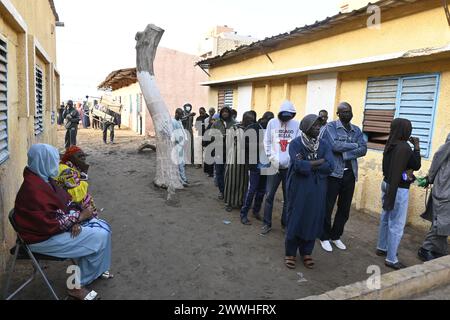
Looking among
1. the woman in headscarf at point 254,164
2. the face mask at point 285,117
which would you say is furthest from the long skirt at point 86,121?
the face mask at point 285,117

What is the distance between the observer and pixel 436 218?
12.8 feet

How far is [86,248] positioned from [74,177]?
0.74 meters

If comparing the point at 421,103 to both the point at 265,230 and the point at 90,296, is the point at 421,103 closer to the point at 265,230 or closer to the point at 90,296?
the point at 265,230

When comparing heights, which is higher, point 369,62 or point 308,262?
point 369,62

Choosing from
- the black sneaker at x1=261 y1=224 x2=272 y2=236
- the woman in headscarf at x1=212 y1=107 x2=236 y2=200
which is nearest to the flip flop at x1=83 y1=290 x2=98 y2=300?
the black sneaker at x1=261 y1=224 x2=272 y2=236

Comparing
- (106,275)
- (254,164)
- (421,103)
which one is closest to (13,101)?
(106,275)

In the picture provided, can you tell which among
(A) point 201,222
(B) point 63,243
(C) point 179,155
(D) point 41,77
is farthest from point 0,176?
(D) point 41,77

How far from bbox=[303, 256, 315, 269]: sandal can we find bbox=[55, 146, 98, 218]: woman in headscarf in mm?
2328

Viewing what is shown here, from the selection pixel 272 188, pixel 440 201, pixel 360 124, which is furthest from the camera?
pixel 360 124

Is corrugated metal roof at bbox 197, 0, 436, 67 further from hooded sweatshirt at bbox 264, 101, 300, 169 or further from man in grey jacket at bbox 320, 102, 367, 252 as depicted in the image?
hooded sweatshirt at bbox 264, 101, 300, 169

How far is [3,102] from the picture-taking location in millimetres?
3551

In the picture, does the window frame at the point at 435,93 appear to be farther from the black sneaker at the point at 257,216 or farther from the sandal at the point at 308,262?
the sandal at the point at 308,262

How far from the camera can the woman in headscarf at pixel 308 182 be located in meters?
3.46

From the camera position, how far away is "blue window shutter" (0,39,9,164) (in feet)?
11.2
